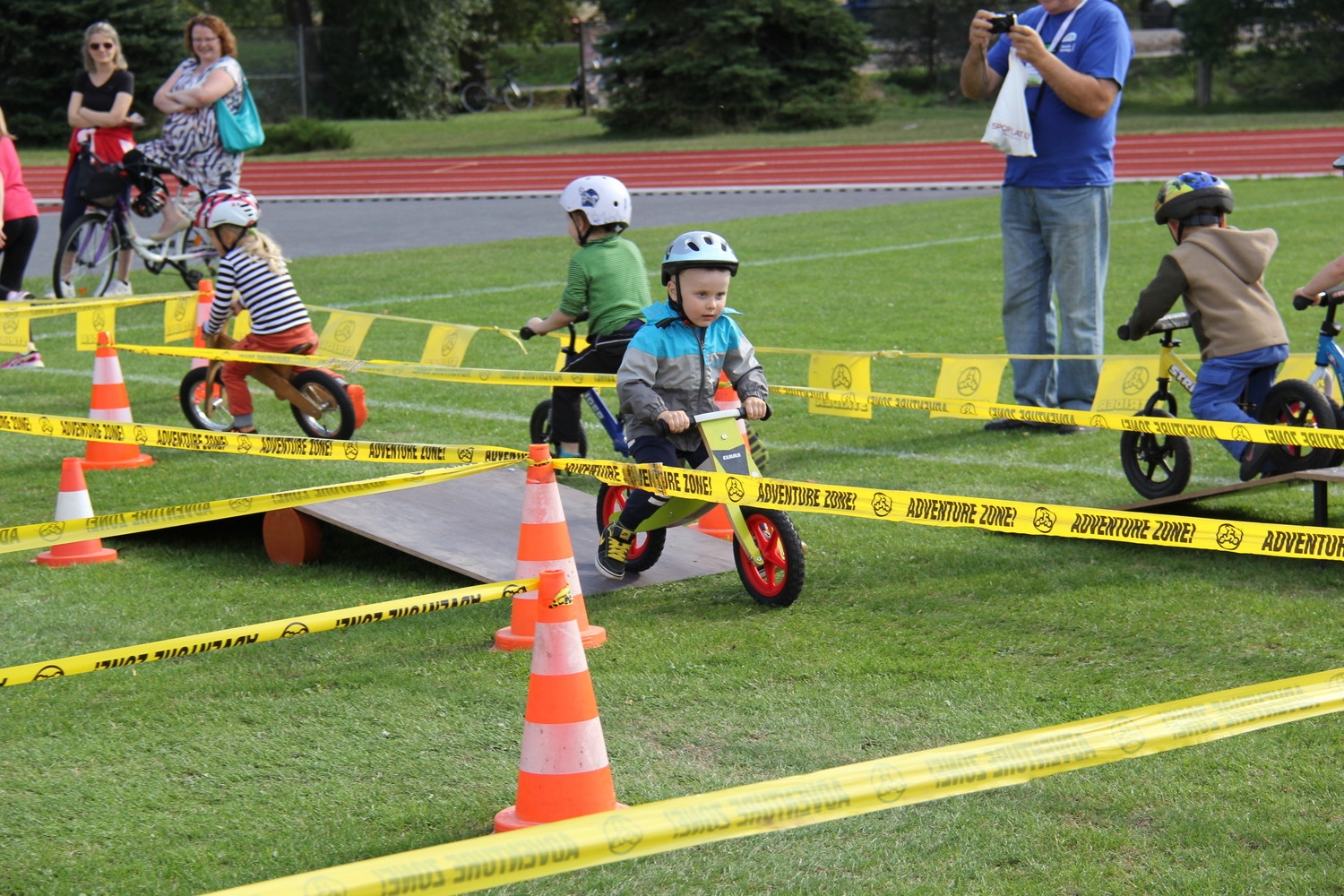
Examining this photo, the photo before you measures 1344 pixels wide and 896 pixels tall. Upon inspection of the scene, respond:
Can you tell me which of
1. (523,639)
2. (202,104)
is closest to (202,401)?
(202,104)

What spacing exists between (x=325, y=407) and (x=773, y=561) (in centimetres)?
379

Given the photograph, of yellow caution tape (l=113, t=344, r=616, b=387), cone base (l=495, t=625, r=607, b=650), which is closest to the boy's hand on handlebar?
cone base (l=495, t=625, r=607, b=650)

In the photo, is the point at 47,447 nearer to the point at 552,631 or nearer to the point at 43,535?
the point at 43,535

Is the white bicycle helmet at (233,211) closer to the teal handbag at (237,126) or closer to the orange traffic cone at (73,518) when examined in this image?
the orange traffic cone at (73,518)

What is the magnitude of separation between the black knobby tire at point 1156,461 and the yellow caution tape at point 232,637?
3551 millimetres

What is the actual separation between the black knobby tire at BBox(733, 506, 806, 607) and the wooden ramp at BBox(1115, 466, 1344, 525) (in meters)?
1.65

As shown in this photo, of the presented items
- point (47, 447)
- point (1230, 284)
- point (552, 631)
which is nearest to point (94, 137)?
point (47, 447)

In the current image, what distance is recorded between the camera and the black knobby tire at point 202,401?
9.08 meters

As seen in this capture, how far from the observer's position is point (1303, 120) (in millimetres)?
36969

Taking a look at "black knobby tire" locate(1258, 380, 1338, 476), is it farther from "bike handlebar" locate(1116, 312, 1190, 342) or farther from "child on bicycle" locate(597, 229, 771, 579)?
"child on bicycle" locate(597, 229, 771, 579)

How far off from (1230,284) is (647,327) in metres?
2.89

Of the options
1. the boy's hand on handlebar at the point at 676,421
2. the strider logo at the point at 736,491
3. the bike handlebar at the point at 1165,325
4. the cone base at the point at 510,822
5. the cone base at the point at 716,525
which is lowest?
the cone base at the point at 716,525

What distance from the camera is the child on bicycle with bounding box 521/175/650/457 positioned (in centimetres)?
767

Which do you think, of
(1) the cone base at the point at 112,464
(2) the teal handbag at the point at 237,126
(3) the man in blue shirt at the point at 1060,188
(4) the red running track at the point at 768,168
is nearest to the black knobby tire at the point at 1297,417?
(3) the man in blue shirt at the point at 1060,188
